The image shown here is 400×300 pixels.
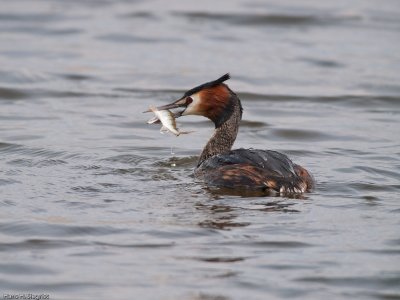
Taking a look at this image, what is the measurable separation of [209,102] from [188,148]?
1471 mm

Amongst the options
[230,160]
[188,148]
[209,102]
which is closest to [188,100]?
[209,102]

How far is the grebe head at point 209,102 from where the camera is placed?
30.2 ft

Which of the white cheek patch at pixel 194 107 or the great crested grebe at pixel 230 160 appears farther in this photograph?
the white cheek patch at pixel 194 107

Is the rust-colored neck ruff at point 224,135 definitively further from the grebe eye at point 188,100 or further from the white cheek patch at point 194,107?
the grebe eye at point 188,100

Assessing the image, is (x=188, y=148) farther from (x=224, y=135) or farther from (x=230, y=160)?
(x=230, y=160)

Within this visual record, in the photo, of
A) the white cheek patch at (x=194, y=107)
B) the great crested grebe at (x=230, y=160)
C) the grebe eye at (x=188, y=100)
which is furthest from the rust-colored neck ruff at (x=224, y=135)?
the grebe eye at (x=188, y=100)

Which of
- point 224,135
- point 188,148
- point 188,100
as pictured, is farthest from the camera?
point 188,148

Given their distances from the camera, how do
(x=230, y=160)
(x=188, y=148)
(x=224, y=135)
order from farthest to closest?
(x=188, y=148), (x=224, y=135), (x=230, y=160)

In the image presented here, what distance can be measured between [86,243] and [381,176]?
3342mm

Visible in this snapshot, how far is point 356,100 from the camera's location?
1350 centimetres

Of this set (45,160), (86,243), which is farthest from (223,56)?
(86,243)

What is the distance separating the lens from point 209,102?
9289 mm

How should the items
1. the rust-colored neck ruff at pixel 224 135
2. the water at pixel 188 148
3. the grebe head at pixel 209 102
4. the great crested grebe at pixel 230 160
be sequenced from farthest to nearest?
the rust-colored neck ruff at pixel 224 135 < the grebe head at pixel 209 102 < the great crested grebe at pixel 230 160 < the water at pixel 188 148

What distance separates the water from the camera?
21.3 ft
